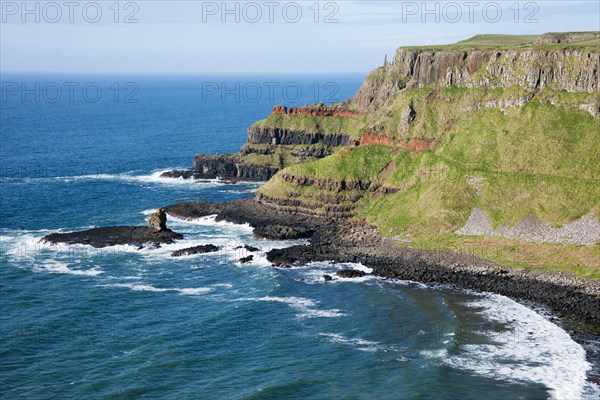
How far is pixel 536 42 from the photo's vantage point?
538 feet

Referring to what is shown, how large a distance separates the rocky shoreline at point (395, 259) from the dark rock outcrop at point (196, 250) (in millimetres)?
11009

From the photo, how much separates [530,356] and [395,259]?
128 ft

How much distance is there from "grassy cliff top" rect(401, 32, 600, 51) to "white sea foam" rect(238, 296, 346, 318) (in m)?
74.5

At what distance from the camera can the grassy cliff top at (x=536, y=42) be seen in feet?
477

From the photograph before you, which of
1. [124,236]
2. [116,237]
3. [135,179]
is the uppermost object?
[135,179]

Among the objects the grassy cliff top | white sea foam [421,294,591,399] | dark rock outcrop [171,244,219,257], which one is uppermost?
the grassy cliff top

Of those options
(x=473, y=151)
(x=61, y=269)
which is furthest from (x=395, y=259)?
(x=61, y=269)

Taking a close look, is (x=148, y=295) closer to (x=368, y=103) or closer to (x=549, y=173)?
(x=549, y=173)

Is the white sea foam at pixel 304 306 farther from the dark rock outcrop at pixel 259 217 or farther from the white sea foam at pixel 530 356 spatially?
the dark rock outcrop at pixel 259 217

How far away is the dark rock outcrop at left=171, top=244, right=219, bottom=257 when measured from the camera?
128 m

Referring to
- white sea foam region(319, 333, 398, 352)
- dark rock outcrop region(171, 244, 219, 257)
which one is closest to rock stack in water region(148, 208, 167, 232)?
dark rock outcrop region(171, 244, 219, 257)

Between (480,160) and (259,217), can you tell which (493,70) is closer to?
(480,160)

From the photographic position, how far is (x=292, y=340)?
3632 inches

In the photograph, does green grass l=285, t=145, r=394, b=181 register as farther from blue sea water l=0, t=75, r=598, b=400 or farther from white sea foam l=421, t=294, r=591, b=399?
white sea foam l=421, t=294, r=591, b=399
